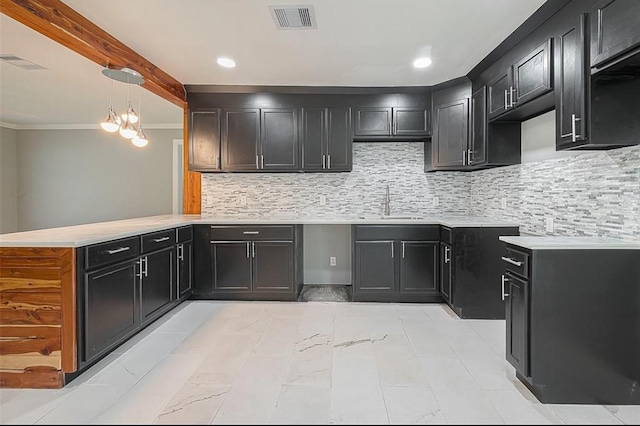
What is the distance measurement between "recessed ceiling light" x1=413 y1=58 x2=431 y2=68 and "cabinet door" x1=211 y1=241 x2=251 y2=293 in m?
2.60

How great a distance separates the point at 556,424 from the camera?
1.85 m

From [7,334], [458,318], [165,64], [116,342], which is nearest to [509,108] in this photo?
[458,318]

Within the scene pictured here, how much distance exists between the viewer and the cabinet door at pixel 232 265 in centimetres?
410

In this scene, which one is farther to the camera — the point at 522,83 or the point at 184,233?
the point at 184,233

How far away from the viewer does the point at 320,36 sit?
299cm

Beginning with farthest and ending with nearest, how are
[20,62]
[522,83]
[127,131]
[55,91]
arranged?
[55,91] < [20,62] < [127,131] < [522,83]

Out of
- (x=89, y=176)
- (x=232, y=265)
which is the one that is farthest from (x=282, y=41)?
(x=89, y=176)

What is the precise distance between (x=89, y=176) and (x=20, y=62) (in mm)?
3523

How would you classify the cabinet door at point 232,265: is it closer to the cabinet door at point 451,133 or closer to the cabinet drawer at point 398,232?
the cabinet drawer at point 398,232

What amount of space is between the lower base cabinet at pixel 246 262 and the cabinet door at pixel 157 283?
49 cm

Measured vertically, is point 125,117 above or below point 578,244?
above

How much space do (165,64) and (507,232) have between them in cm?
369

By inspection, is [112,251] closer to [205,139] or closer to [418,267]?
[205,139]

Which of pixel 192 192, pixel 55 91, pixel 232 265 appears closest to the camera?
pixel 232 265
